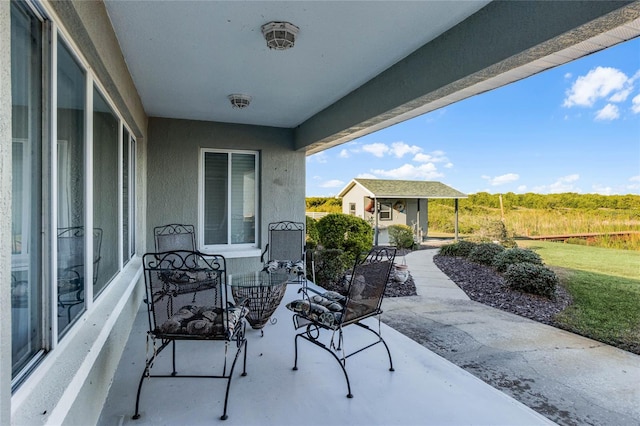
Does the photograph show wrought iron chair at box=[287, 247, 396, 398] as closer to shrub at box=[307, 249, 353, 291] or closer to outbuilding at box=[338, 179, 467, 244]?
shrub at box=[307, 249, 353, 291]

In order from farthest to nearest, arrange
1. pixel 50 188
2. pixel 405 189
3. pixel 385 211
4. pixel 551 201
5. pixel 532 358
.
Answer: pixel 385 211 → pixel 405 189 → pixel 551 201 → pixel 532 358 → pixel 50 188

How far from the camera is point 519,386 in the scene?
3004 mm

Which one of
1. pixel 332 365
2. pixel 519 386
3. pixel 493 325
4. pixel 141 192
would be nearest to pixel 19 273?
pixel 332 365

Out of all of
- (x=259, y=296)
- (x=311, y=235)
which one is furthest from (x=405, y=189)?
(x=259, y=296)

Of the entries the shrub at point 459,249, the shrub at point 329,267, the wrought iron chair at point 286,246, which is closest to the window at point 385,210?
the shrub at point 459,249

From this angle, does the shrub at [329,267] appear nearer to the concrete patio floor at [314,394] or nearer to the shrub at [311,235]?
the shrub at [311,235]

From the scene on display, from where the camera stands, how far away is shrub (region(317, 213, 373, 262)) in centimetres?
805

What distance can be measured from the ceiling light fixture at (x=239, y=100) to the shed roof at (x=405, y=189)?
10546 millimetres

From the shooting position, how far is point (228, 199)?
19.1 ft

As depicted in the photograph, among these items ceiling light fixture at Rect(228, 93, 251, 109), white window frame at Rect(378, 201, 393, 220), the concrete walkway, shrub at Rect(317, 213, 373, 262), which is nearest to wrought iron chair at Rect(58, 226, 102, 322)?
the concrete walkway

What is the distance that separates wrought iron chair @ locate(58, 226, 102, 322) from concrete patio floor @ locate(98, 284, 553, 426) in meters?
0.83

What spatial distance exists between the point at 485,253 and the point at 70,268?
8199 millimetres

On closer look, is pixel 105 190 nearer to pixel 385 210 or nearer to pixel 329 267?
pixel 329 267

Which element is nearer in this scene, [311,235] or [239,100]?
Answer: [239,100]
